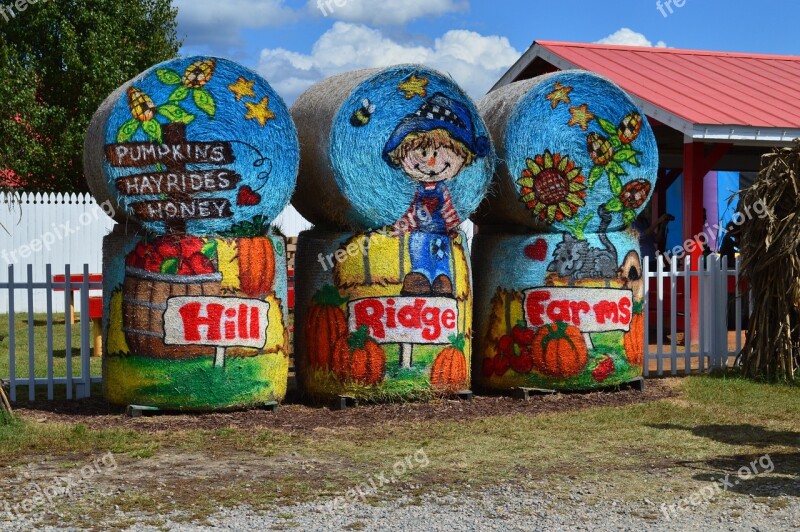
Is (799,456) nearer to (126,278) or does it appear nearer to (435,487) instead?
(435,487)

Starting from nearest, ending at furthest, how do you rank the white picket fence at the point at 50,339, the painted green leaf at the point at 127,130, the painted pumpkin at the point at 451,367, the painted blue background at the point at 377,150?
the painted green leaf at the point at 127,130
the painted blue background at the point at 377,150
the painted pumpkin at the point at 451,367
the white picket fence at the point at 50,339

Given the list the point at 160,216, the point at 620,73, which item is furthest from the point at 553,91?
the point at 620,73

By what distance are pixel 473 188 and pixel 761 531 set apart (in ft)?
14.0

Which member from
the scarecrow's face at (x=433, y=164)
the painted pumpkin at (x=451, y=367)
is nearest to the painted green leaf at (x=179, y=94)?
the scarecrow's face at (x=433, y=164)

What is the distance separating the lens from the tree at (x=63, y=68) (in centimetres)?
2214

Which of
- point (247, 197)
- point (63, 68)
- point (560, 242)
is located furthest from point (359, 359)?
point (63, 68)

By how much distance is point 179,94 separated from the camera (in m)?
7.91

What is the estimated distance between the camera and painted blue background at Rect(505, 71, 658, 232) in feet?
29.5

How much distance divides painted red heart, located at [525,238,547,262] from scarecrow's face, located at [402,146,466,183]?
0.97 m

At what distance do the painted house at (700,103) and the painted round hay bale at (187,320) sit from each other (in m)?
5.26

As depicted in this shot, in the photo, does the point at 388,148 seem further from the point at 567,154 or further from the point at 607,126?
the point at 607,126

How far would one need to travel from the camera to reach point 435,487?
5922mm

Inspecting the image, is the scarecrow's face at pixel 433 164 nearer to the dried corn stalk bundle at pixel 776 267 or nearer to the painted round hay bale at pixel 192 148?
the painted round hay bale at pixel 192 148

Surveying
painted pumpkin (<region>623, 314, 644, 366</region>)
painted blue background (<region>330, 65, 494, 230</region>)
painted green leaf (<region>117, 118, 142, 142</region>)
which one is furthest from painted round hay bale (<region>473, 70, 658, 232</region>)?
painted green leaf (<region>117, 118, 142, 142</region>)
